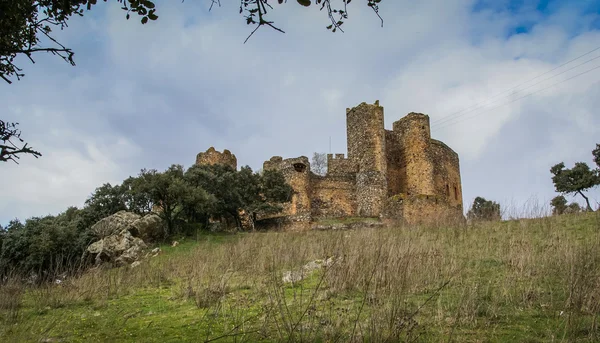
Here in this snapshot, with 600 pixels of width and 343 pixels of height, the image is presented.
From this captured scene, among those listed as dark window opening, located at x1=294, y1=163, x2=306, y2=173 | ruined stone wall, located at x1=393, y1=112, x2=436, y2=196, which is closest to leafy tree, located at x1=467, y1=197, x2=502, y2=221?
ruined stone wall, located at x1=393, y1=112, x2=436, y2=196

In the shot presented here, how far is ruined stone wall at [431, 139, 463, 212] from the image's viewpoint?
3055 cm

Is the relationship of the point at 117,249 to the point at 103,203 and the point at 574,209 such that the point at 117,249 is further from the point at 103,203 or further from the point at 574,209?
the point at 574,209

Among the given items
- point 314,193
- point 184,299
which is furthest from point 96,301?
point 314,193

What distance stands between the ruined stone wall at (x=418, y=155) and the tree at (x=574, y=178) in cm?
1200

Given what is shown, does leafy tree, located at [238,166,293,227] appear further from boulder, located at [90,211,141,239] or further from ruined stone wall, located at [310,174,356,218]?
boulder, located at [90,211,141,239]

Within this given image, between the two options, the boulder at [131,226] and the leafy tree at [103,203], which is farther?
the leafy tree at [103,203]

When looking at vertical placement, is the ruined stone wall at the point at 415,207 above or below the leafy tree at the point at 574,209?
above

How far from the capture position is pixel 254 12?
13.9 ft

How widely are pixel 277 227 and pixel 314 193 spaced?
17.3 ft

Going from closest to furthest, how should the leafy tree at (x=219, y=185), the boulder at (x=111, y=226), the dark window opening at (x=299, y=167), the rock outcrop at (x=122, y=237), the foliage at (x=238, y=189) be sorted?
the rock outcrop at (x=122, y=237), the boulder at (x=111, y=226), the leafy tree at (x=219, y=185), the foliage at (x=238, y=189), the dark window opening at (x=299, y=167)

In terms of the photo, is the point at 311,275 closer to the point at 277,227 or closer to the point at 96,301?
the point at 96,301

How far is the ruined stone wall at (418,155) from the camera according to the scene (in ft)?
96.0

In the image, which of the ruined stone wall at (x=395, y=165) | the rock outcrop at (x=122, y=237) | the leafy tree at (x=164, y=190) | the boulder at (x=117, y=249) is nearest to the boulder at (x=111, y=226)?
the rock outcrop at (x=122, y=237)

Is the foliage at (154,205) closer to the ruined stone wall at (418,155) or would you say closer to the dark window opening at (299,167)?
the dark window opening at (299,167)
